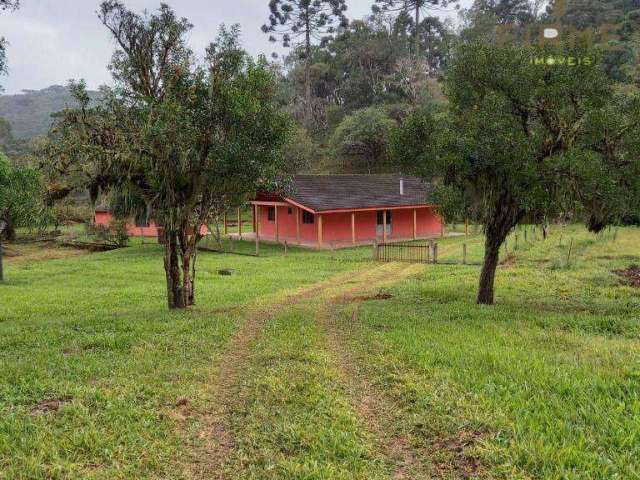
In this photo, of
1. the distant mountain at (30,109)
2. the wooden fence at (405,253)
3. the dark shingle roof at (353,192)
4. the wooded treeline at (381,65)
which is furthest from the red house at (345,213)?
the distant mountain at (30,109)

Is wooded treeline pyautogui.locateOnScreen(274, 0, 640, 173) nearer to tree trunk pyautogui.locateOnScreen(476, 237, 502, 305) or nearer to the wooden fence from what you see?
the wooden fence

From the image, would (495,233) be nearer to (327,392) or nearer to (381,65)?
(327,392)

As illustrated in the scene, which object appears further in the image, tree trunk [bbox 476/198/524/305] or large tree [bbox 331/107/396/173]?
large tree [bbox 331/107/396/173]

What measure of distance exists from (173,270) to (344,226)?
68.1 ft

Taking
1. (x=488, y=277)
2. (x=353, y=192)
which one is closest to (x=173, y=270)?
(x=488, y=277)

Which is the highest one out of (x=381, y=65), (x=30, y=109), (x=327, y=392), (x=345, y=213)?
(x=30, y=109)

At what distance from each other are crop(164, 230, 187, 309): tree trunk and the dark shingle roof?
1708 cm

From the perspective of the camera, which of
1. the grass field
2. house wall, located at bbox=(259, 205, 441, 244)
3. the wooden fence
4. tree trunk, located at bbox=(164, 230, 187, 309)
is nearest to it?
the grass field

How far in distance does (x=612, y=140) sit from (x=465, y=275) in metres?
8.52

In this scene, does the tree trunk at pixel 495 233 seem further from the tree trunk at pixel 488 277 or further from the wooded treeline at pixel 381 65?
the wooded treeline at pixel 381 65

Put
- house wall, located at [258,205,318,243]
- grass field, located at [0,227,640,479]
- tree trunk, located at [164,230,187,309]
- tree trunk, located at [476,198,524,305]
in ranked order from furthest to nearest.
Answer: house wall, located at [258,205,318,243] → tree trunk, located at [476,198,524,305] → tree trunk, located at [164,230,187,309] → grass field, located at [0,227,640,479]

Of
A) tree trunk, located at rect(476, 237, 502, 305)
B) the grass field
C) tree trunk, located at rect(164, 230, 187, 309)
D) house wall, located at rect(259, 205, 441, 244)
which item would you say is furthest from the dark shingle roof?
the grass field

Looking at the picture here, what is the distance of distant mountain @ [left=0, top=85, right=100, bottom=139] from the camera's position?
10804cm

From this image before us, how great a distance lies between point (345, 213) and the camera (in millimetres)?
32688
